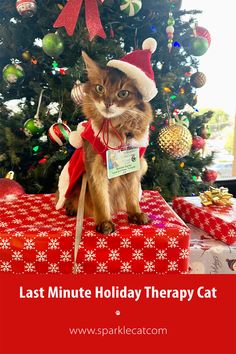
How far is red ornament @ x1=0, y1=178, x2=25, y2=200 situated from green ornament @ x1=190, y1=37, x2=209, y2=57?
3.18ft

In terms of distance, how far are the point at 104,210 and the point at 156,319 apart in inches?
10.3

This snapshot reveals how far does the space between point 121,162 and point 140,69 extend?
0.22 meters

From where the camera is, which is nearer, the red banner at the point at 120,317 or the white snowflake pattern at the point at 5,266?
the red banner at the point at 120,317

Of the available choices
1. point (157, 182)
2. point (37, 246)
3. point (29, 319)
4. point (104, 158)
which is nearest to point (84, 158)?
point (104, 158)

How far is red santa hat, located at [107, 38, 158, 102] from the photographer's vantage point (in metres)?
0.69

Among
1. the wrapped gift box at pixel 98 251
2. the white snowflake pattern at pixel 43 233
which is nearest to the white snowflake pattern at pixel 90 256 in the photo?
the wrapped gift box at pixel 98 251

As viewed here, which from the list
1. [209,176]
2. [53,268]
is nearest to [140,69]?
[53,268]

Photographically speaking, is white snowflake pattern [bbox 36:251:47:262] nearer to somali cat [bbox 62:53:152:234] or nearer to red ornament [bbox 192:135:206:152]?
somali cat [bbox 62:53:152:234]

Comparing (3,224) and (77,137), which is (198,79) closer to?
(77,137)

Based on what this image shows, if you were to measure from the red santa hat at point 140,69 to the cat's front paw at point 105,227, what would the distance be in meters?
0.30

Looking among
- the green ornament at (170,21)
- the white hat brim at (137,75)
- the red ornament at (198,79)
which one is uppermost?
the green ornament at (170,21)

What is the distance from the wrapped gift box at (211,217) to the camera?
36.2 inches

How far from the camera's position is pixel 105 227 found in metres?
0.74

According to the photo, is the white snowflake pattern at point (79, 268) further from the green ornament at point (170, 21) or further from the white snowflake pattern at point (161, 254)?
the green ornament at point (170, 21)
